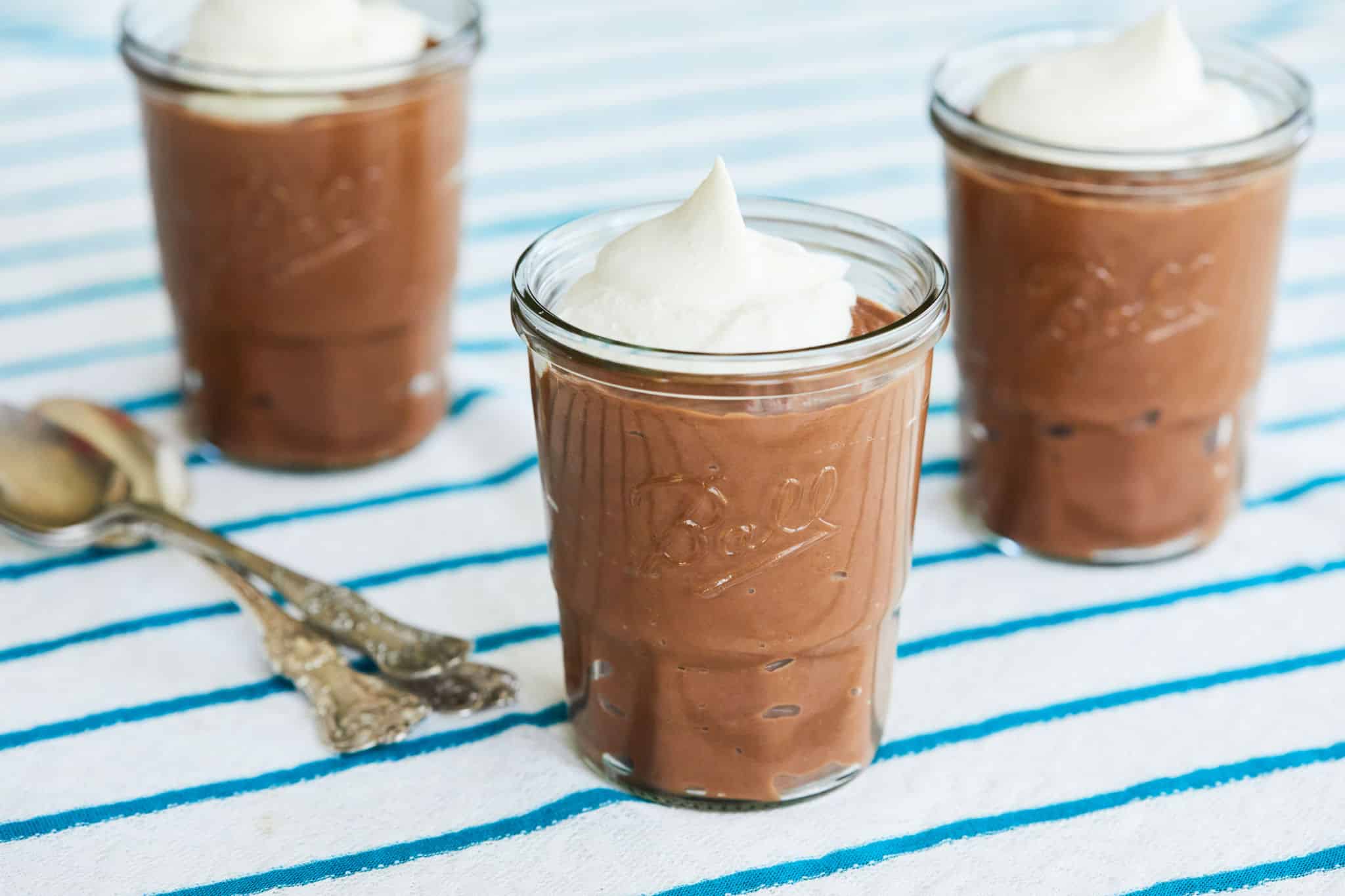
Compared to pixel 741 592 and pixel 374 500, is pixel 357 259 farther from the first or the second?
pixel 741 592

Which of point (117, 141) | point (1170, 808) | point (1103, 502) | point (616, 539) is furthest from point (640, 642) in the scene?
point (117, 141)

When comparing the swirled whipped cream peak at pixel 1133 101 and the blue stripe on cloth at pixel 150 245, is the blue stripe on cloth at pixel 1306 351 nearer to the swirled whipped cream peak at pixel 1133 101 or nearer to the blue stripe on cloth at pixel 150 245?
the blue stripe on cloth at pixel 150 245

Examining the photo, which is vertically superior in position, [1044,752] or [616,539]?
[616,539]

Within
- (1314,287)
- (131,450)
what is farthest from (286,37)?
(1314,287)

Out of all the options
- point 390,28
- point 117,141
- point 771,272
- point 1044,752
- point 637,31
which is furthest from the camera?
point 637,31

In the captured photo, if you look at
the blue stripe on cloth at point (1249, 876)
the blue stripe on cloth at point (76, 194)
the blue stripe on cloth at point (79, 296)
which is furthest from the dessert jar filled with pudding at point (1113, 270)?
the blue stripe on cloth at point (76, 194)

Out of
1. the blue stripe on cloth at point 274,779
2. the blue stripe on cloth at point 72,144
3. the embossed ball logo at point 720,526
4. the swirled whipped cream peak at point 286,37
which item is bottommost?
the blue stripe on cloth at point 274,779

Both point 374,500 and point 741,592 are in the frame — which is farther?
point 374,500
